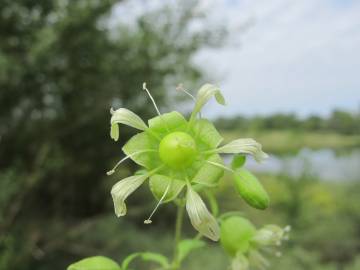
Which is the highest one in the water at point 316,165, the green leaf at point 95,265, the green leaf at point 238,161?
the water at point 316,165

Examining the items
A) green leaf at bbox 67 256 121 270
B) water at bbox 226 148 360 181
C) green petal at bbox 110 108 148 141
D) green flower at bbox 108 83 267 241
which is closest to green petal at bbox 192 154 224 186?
green flower at bbox 108 83 267 241

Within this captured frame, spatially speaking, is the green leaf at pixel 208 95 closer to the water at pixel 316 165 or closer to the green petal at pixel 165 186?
the green petal at pixel 165 186

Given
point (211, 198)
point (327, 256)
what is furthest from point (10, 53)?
point (327, 256)

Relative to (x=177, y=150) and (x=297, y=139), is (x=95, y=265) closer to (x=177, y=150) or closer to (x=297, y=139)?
(x=177, y=150)

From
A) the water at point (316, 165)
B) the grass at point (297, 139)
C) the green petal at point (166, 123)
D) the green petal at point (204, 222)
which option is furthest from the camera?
the water at point (316, 165)


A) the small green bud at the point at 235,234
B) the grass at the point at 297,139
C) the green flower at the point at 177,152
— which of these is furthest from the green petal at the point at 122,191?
the grass at the point at 297,139

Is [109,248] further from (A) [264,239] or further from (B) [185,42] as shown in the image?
(A) [264,239]

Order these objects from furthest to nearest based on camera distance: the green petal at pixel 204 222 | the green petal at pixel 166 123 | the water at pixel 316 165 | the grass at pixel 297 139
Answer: the water at pixel 316 165, the grass at pixel 297 139, the green petal at pixel 166 123, the green petal at pixel 204 222
